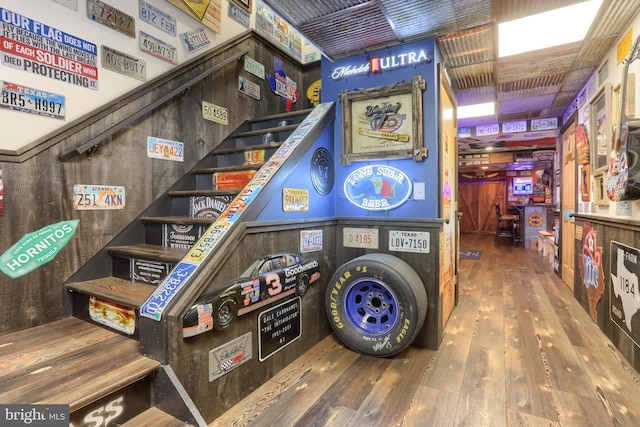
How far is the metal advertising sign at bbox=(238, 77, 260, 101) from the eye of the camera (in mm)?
3701

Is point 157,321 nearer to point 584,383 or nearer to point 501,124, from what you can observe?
point 584,383

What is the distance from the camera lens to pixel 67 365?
1.51m

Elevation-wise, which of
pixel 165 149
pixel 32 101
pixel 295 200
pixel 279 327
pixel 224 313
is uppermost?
pixel 32 101

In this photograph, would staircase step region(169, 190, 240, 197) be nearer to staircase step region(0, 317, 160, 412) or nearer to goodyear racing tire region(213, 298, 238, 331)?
goodyear racing tire region(213, 298, 238, 331)

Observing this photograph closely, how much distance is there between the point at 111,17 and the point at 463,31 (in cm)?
275

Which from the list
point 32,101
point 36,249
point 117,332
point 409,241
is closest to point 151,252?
point 117,332

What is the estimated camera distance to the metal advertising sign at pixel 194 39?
10.1 feet

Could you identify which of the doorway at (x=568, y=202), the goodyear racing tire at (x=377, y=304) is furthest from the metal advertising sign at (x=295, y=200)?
the doorway at (x=568, y=202)

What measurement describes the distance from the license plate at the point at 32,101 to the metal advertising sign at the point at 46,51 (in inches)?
4.8

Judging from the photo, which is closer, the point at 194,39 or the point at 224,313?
the point at 224,313

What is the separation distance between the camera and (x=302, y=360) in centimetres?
236

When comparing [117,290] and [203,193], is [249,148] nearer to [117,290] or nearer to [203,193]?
[203,193]

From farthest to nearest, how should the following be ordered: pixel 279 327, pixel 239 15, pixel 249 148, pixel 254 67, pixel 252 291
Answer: pixel 254 67 → pixel 239 15 → pixel 249 148 → pixel 279 327 → pixel 252 291

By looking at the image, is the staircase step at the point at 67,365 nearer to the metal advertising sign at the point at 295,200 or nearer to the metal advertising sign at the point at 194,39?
the metal advertising sign at the point at 295,200
